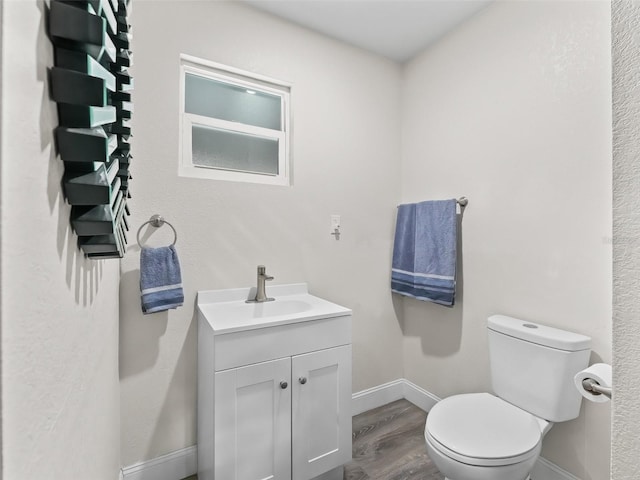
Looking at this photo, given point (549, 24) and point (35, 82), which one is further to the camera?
point (549, 24)

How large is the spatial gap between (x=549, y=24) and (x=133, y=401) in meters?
2.73

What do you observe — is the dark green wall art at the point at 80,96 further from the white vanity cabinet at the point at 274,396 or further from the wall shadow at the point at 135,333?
the wall shadow at the point at 135,333

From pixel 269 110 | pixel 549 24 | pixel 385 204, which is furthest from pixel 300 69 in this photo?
pixel 549 24

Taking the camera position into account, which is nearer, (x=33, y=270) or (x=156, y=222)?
(x=33, y=270)

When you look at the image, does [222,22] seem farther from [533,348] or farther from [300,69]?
[533,348]

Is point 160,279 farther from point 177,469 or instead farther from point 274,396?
→ point 177,469

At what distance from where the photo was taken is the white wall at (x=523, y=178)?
52.2 inches

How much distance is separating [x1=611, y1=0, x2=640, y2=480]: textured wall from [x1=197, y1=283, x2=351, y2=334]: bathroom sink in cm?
108

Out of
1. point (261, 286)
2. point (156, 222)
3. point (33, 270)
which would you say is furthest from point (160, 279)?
point (33, 270)

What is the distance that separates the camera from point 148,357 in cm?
149

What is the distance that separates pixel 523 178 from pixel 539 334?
78cm

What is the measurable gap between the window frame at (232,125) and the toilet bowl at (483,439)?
1.49m

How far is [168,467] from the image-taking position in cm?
151

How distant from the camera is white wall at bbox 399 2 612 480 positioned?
1.33 m
